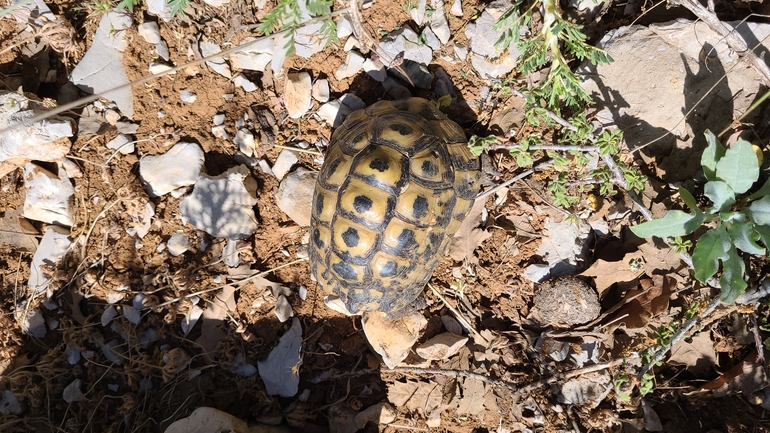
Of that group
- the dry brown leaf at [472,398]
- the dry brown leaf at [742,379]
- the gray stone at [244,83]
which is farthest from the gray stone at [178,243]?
the dry brown leaf at [742,379]

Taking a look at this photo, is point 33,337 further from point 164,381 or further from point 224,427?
point 224,427

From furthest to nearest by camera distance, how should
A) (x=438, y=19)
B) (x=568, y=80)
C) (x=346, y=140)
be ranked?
1. (x=438, y=19)
2. (x=346, y=140)
3. (x=568, y=80)

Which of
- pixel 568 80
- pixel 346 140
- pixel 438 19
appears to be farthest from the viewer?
pixel 438 19

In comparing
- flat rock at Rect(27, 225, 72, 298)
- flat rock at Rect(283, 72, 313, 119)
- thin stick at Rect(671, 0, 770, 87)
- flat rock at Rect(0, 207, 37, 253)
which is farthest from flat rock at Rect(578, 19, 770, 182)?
flat rock at Rect(0, 207, 37, 253)

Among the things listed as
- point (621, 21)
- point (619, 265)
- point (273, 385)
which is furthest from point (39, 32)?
point (619, 265)

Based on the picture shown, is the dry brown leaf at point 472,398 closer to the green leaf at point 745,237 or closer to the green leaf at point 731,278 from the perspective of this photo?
the green leaf at point 731,278

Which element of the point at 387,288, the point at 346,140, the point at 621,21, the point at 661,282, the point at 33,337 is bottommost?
the point at 33,337

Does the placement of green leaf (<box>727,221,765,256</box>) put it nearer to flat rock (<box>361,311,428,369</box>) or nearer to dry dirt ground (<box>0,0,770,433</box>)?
dry dirt ground (<box>0,0,770,433</box>)
